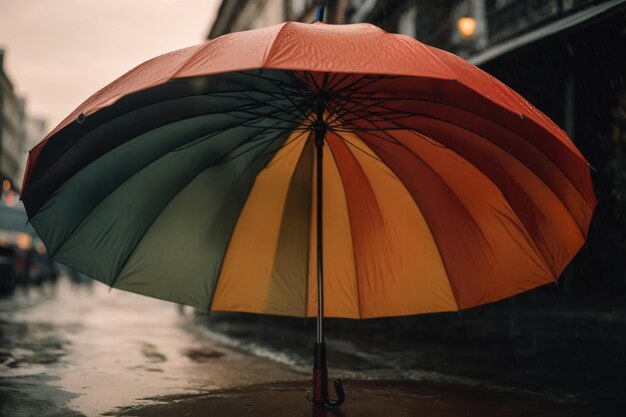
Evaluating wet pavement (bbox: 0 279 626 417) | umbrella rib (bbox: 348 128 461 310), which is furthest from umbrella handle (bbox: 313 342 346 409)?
umbrella rib (bbox: 348 128 461 310)

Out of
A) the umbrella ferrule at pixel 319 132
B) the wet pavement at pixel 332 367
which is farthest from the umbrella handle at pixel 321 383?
the umbrella ferrule at pixel 319 132

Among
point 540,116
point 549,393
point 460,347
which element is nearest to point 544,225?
point 540,116

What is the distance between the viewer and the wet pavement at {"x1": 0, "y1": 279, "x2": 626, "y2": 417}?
18.5ft

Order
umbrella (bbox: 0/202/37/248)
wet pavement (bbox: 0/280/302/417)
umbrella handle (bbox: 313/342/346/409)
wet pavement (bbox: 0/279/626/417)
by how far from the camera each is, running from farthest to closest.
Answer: umbrella (bbox: 0/202/37/248), wet pavement (bbox: 0/280/302/417), wet pavement (bbox: 0/279/626/417), umbrella handle (bbox: 313/342/346/409)

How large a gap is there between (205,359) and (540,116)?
5539 millimetres

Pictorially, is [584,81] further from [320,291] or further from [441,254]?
[320,291]

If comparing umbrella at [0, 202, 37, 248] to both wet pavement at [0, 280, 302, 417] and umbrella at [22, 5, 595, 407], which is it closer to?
wet pavement at [0, 280, 302, 417]

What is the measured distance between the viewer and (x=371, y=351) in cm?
915

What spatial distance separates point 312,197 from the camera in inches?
206

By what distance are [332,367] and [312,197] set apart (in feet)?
10.4

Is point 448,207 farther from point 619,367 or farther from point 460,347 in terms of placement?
point 460,347

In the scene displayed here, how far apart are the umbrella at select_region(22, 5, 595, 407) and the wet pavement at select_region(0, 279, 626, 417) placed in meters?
0.99

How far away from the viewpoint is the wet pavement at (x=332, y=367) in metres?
5.62

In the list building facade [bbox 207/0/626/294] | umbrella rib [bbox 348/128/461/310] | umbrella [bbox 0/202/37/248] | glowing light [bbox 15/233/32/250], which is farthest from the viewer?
umbrella [bbox 0/202/37/248]
